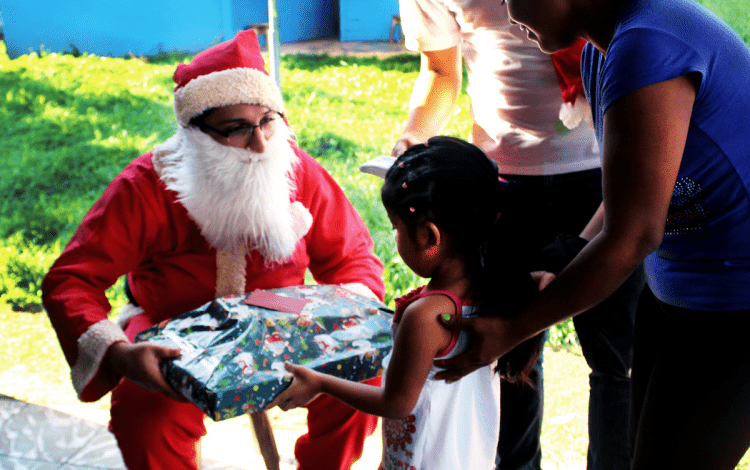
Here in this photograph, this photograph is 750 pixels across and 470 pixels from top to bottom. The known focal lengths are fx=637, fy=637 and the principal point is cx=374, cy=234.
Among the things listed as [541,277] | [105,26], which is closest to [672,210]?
[541,277]

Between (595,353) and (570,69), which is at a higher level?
(570,69)

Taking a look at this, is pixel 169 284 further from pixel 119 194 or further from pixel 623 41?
pixel 623 41

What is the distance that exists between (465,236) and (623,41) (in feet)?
1.37

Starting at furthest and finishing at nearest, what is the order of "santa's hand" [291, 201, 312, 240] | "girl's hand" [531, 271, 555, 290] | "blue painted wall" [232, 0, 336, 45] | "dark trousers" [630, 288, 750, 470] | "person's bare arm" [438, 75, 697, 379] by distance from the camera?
"blue painted wall" [232, 0, 336, 45] → "santa's hand" [291, 201, 312, 240] → "girl's hand" [531, 271, 555, 290] → "dark trousers" [630, 288, 750, 470] → "person's bare arm" [438, 75, 697, 379]

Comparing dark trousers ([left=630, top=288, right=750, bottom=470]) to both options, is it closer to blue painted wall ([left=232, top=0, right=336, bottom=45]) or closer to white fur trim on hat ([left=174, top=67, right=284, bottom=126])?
white fur trim on hat ([left=174, top=67, right=284, bottom=126])

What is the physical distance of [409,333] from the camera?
1.09 m

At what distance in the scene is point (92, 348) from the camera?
1685mm

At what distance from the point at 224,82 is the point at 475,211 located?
109 centimetres

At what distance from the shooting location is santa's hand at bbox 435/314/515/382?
1040 mm

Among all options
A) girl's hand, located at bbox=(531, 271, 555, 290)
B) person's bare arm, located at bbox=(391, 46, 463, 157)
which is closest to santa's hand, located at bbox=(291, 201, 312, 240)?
person's bare arm, located at bbox=(391, 46, 463, 157)

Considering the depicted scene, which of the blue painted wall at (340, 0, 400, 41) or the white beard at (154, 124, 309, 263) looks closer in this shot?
the white beard at (154, 124, 309, 263)

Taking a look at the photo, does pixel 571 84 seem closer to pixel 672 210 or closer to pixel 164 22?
pixel 672 210

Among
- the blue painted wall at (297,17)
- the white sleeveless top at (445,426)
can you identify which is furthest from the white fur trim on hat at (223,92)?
the blue painted wall at (297,17)

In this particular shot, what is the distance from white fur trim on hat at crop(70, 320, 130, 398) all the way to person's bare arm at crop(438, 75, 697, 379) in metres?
1.18
